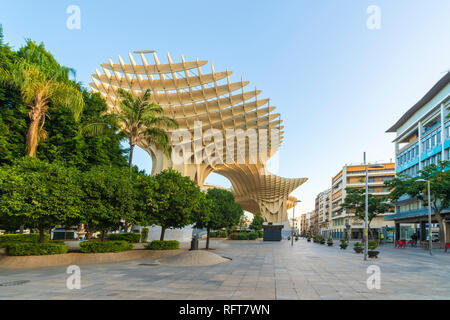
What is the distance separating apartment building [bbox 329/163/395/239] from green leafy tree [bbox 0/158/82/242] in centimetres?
7109

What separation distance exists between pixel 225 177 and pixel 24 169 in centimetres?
7751

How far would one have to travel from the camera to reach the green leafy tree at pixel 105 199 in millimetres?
18438

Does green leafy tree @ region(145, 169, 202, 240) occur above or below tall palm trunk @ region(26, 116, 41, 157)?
below

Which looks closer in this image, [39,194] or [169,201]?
[39,194]

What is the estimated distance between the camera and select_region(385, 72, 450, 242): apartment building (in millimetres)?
47406

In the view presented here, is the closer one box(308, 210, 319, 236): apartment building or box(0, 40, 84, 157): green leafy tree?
box(0, 40, 84, 157): green leafy tree

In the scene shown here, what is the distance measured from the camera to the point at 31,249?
54.6ft

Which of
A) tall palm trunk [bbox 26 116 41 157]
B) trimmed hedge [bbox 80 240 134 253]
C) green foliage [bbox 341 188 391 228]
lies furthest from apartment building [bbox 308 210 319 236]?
tall palm trunk [bbox 26 116 41 157]

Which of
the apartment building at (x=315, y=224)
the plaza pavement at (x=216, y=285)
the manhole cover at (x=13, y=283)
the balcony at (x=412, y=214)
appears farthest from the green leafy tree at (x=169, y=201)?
the apartment building at (x=315, y=224)

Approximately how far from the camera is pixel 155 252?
2288 cm

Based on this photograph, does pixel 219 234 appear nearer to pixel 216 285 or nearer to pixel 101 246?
pixel 101 246

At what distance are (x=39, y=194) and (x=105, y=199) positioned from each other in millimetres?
3537

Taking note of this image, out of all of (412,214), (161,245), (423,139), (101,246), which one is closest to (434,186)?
(412,214)

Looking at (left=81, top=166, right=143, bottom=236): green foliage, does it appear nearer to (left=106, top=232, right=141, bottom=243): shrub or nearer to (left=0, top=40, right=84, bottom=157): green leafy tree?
(left=0, top=40, right=84, bottom=157): green leafy tree
